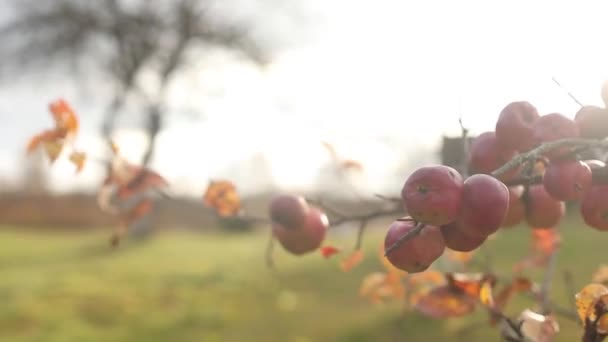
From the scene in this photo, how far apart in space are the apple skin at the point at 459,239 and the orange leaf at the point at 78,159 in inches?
26.4

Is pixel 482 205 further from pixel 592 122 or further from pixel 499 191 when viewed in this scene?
pixel 592 122

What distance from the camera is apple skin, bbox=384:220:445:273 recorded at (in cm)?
46

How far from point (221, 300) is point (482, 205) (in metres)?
3.69

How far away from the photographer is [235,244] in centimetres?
822

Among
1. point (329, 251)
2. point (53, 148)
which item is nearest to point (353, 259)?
point (329, 251)

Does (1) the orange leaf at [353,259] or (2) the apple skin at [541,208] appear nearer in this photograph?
(2) the apple skin at [541,208]

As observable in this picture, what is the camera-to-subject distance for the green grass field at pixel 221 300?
2.99 metres

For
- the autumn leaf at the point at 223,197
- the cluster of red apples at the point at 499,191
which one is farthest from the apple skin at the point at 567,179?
the autumn leaf at the point at 223,197

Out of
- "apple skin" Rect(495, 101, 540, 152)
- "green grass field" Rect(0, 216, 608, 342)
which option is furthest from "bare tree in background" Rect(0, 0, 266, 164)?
"apple skin" Rect(495, 101, 540, 152)

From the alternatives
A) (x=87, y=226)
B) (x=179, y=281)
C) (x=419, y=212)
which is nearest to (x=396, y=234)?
(x=419, y=212)

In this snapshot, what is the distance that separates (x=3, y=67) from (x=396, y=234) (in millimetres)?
9177

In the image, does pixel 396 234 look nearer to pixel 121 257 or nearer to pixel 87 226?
pixel 121 257

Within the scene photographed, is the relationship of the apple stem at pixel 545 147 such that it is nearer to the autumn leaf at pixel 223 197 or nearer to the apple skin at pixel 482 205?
the apple skin at pixel 482 205

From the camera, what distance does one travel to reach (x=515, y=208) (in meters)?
0.64
